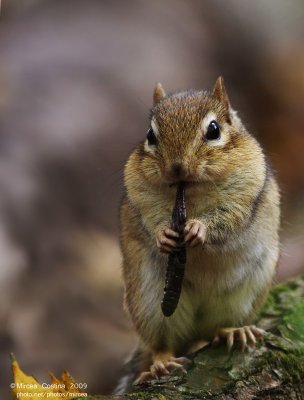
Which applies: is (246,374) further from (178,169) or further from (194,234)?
(178,169)

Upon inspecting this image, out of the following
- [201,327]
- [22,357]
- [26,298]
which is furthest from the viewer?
[26,298]

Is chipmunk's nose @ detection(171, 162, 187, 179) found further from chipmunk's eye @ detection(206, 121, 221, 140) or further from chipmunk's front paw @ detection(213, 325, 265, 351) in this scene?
chipmunk's front paw @ detection(213, 325, 265, 351)

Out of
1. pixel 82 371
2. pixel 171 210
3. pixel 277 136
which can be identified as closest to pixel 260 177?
pixel 171 210

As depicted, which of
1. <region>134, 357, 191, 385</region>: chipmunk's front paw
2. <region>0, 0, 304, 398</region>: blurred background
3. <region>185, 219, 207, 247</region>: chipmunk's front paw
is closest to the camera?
<region>185, 219, 207, 247</region>: chipmunk's front paw

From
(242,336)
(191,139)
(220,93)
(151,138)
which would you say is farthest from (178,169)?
(242,336)

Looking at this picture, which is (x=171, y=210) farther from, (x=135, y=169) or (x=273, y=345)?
(x=273, y=345)

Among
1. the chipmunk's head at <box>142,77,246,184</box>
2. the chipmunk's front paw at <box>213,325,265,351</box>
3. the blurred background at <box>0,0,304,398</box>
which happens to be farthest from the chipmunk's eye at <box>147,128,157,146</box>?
the chipmunk's front paw at <box>213,325,265,351</box>
